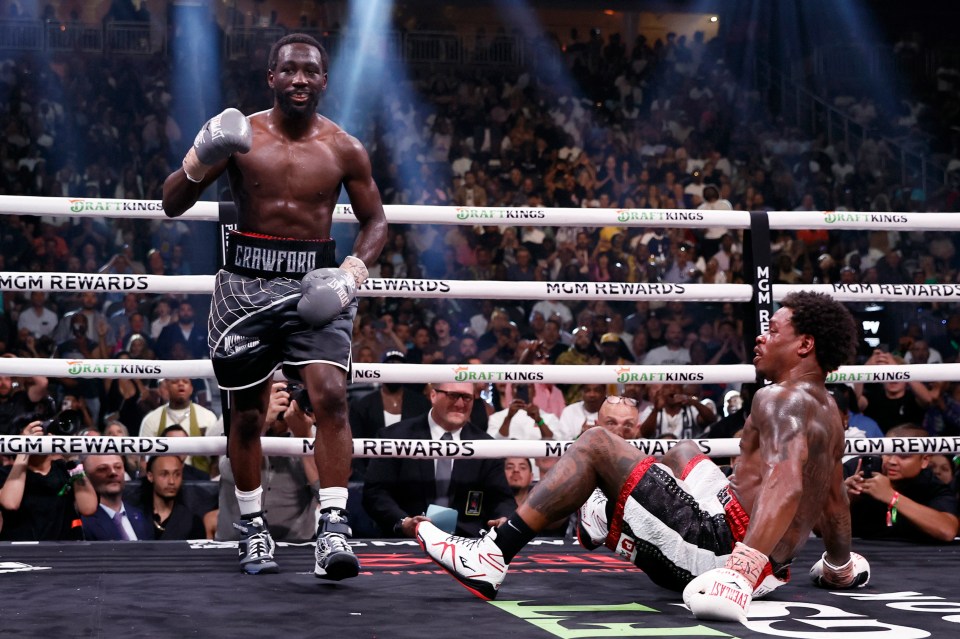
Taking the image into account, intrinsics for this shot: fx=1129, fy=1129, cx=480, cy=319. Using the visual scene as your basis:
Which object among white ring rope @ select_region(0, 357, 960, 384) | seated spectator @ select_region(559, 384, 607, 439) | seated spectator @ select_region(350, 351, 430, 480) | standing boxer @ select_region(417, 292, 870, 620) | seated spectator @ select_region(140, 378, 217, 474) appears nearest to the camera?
standing boxer @ select_region(417, 292, 870, 620)

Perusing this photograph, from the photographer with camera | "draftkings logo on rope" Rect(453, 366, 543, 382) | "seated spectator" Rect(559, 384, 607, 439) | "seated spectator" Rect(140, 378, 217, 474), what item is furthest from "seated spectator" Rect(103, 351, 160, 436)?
"draftkings logo on rope" Rect(453, 366, 543, 382)

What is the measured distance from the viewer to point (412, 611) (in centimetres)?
265

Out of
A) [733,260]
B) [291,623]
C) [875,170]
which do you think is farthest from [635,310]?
[291,623]

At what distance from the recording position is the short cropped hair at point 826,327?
9.60ft

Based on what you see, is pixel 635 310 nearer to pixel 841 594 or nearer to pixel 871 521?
pixel 871 521

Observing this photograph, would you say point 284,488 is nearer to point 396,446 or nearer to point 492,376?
point 396,446

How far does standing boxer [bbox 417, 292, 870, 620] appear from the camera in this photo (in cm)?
278

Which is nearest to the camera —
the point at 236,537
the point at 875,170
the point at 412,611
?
the point at 412,611

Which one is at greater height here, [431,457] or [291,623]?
[431,457]

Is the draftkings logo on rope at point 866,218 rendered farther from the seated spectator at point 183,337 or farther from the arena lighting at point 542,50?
the arena lighting at point 542,50

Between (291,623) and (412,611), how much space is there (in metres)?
0.32

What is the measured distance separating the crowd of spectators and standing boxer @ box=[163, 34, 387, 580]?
4.00 feet

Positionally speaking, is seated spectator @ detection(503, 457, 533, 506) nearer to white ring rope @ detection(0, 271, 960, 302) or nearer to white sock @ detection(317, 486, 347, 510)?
white ring rope @ detection(0, 271, 960, 302)

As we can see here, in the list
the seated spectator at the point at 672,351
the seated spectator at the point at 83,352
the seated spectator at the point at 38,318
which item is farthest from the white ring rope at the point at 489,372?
the seated spectator at the point at 38,318
